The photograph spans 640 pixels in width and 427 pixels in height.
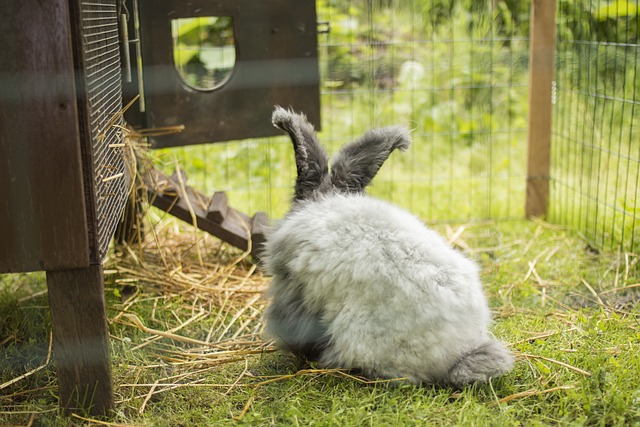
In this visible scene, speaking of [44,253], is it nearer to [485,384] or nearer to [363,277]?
[363,277]

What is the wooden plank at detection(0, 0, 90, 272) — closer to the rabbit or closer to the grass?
the grass

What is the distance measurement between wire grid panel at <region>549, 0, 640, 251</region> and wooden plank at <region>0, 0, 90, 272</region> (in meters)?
2.77

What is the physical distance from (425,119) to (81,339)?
4619 mm

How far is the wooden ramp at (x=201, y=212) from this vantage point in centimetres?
359

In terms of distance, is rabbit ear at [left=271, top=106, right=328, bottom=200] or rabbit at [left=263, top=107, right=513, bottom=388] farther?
rabbit ear at [left=271, top=106, right=328, bottom=200]

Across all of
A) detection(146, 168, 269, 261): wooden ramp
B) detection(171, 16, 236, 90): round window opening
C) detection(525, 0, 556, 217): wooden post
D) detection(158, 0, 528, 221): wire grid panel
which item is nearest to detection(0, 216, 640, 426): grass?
detection(146, 168, 269, 261): wooden ramp

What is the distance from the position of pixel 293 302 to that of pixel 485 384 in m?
0.71

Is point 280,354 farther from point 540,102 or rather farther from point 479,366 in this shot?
point 540,102

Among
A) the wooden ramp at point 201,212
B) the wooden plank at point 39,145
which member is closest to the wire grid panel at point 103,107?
the wooden plank at point 39,145

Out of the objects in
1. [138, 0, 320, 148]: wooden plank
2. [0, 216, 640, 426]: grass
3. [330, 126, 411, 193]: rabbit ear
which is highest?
[138, 0, 320, 148]: wooden plank

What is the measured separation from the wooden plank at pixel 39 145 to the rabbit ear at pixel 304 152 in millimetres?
823

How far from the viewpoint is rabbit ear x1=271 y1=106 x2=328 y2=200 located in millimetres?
2533

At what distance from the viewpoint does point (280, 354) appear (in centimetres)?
272

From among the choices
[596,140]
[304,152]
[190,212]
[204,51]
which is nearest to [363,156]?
[304,152]
